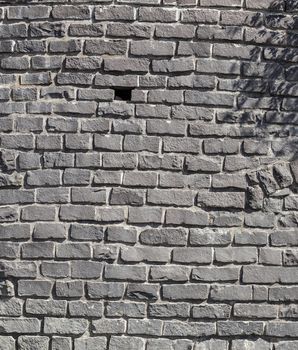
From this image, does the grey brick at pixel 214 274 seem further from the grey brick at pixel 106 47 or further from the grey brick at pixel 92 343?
the grey brick at pixel 106 47

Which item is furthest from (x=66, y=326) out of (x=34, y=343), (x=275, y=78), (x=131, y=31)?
(x=275, y=78)

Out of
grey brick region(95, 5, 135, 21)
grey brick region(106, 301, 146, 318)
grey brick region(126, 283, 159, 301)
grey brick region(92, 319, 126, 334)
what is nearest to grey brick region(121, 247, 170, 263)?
grey brick region(126, 283, 159, 301)

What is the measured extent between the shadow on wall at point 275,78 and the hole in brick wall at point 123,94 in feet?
2.01

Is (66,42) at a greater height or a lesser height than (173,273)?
greater

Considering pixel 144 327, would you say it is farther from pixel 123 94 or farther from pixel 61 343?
pixel 123 94

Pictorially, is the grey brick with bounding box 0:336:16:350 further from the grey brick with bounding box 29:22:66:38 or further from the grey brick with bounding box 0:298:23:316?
the grey brick with bounding box 29:22:66:38

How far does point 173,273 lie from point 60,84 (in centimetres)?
121

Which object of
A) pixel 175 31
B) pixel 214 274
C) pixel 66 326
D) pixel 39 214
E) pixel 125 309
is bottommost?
pixel 66 326

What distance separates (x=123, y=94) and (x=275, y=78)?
2.81ft

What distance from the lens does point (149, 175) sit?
11.5ft

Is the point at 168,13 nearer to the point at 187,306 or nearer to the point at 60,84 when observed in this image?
the point at 60,84

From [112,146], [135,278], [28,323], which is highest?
[112,146]

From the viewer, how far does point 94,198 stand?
3504 millimetres

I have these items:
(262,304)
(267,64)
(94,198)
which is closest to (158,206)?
(94,198)
